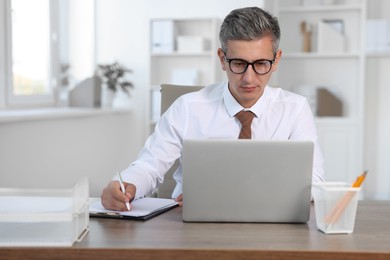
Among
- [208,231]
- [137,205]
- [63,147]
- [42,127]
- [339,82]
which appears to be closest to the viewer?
[208,231]

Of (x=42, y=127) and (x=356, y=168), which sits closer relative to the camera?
(x=42, y=127)

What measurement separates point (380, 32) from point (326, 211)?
4.12m

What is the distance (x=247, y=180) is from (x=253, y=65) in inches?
17.6

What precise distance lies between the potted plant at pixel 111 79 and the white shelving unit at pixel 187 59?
245 mm

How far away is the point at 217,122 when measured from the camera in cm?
197

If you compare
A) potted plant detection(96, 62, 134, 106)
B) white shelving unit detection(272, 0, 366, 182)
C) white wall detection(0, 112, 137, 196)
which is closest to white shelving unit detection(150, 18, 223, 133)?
potted plant detection(96, 62, 134, 106)

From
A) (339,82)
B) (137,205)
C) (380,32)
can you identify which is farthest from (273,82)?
(137,205)

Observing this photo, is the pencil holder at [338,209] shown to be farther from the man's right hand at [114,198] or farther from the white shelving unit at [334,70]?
the white shelving unit at [334,70]

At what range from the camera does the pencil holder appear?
130 centimetres

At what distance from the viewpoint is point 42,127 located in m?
3.90

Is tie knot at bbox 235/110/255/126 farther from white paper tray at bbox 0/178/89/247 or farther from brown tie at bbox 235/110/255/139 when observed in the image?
white paper tray at bbox 0/178/89/247

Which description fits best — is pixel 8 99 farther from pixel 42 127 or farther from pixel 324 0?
pixel 324 0

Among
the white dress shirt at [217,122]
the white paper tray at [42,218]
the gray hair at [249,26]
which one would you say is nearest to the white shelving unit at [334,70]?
the white dress shirt at [217,122]

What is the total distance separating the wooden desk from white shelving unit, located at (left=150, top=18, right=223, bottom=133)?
3704 millimetres
